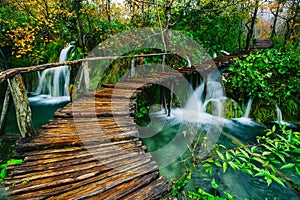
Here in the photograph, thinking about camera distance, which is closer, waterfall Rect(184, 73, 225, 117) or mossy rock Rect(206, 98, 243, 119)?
mossy rock Rect(206, 98, 243, 119)

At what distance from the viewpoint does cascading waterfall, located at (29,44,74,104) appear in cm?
890

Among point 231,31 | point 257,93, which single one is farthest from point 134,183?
point 231,31

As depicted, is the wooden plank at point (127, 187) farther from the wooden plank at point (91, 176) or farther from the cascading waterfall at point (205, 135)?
the cascading waterfall at point (205, 135)

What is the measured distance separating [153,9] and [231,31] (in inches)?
241

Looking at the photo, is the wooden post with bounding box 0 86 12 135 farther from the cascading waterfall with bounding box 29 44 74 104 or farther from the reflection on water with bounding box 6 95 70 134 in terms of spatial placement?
the cascading waterfall with bounding box 29 44 74 104

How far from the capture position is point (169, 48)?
831 centimetres

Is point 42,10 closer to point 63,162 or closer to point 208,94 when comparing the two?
point 63,162

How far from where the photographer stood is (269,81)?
778 centimetres

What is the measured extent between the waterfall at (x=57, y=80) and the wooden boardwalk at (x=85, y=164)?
6023mm

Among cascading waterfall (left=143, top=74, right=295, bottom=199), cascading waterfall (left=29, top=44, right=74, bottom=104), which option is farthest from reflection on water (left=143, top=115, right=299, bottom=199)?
cascading waterfall (left=29, top=44, right=74, bottom=104)

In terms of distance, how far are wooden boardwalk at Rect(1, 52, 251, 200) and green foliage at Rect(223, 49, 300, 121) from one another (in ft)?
20.7

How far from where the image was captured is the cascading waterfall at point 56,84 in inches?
350

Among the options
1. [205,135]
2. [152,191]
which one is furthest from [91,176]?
[205,135]

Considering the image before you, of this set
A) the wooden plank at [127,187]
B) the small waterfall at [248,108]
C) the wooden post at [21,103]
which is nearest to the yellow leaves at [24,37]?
the wooden post at [21,103]
